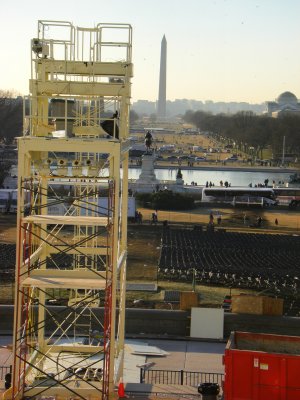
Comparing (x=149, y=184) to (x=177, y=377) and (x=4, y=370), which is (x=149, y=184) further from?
(x=177, y=377)

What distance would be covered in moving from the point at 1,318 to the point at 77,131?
7.91m

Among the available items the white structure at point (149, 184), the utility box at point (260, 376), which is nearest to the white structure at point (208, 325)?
the utility box at point (260, 376)

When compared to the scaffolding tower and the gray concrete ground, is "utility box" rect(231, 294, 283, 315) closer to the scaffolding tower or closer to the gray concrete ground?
the gray concrete ground

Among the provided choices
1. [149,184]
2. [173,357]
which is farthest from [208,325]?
[149,184]

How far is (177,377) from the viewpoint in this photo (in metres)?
16.6

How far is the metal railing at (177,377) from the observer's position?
1622cm

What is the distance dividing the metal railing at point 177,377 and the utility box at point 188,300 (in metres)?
3.46

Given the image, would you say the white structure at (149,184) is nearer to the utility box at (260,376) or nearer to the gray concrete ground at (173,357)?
the gray concrete ground at (173,357)

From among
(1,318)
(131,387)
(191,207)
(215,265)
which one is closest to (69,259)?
(215,265)

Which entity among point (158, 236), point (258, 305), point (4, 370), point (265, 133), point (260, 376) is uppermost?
point (265, 133)

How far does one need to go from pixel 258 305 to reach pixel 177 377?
4.34m

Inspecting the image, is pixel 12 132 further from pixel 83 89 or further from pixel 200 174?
pixel 83 89

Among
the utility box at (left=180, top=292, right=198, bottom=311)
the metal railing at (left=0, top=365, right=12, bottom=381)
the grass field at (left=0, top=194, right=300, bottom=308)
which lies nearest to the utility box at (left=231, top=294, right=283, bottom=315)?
the utility box at (left=180, top=292, right=198, bottom=311)

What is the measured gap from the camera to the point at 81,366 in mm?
14172
